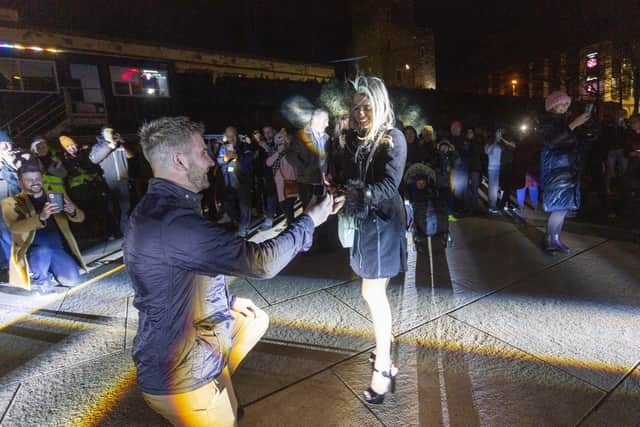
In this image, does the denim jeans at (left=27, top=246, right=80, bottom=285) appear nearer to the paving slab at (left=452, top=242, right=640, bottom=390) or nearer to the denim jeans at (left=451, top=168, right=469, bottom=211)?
the paving slab at (left=452, top=242, right=640, bottom=390)

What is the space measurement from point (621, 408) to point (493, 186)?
538 centimetres

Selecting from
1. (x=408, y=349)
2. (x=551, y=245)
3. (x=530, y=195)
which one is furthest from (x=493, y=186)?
(x=408, y=349)

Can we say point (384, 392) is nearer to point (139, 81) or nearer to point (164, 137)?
point (164, 137)

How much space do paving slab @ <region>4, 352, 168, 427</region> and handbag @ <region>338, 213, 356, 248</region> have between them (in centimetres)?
164

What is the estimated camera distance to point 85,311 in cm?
381

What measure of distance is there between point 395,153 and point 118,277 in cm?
417

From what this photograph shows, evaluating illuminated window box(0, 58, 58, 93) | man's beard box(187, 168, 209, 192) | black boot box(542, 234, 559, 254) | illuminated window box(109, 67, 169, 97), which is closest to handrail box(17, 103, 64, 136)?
illuminated window box(0, 58, 58, 93)

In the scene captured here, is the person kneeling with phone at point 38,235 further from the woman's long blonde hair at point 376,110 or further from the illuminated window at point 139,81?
the illuminated window at point 139,81

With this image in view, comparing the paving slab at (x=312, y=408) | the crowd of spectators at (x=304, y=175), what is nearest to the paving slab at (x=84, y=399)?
the paving slab at (x=312, y=408)

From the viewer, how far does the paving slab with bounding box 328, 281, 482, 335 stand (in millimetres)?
3314

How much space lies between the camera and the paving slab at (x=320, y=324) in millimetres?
3004

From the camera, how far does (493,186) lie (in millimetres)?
7004

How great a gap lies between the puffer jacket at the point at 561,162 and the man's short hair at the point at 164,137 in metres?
4.25

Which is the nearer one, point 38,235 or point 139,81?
point 38,235
